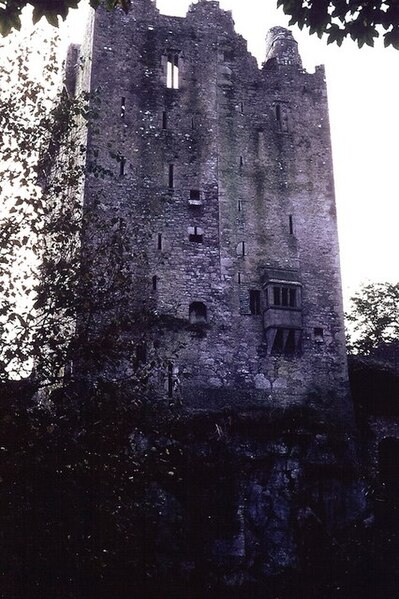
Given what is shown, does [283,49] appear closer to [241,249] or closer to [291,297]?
[241,249]

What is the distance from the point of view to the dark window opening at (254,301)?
2625 centimetres

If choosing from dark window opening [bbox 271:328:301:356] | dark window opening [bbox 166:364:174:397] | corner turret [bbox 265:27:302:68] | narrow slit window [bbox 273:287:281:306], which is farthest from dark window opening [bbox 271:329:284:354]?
corner turret [bbox 265:27:302:68]

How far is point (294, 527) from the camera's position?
2358 cm

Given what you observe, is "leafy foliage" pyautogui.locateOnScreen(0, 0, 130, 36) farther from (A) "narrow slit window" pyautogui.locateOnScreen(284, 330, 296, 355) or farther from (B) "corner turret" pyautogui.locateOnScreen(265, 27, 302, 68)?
(B) "corner turret" pyautogui.locateOnScreen(265, 27, 302, 68)

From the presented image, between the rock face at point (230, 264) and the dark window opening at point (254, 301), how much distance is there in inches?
1.6

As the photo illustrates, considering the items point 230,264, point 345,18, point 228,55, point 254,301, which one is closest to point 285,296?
point 254,301

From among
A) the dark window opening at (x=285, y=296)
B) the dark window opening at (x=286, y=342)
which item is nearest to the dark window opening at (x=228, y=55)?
the dark window opening at (x=285, y=296)

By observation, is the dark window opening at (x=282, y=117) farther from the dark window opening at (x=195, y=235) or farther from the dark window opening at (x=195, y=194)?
the dark window opening at (x=195, y=235)

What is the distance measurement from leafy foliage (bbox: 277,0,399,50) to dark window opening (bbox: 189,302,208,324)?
17.6 m

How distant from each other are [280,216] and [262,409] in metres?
7.71

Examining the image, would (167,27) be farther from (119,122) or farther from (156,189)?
(156,189)

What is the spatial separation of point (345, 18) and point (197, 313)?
17.9 meters

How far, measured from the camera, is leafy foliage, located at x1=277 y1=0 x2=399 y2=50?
8.03 m

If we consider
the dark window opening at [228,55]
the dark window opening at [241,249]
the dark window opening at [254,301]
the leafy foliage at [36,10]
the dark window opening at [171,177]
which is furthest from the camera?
the dark window opening at [228,55]
